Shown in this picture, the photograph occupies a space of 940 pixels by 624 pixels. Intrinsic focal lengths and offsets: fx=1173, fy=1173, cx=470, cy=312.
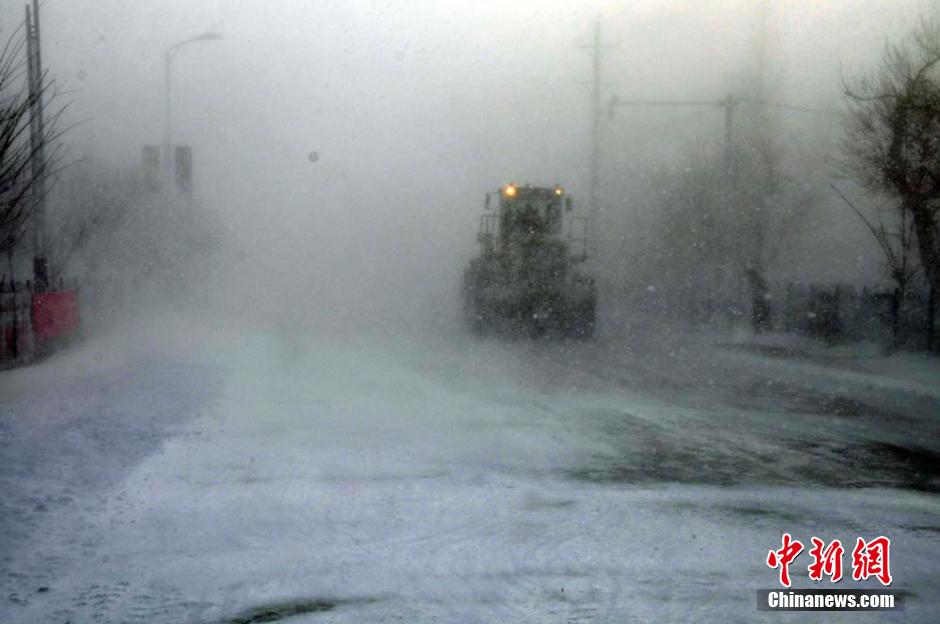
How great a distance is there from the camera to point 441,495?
31.0 feet

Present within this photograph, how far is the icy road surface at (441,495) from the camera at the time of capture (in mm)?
6602

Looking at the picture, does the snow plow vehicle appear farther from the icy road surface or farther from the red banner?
the icy road surface

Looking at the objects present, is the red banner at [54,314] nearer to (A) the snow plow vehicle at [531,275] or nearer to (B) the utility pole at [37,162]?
(B) the utility pole at [37,162]

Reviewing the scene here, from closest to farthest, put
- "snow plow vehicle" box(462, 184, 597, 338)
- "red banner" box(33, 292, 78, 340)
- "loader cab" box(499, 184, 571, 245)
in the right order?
1. "red banner" box(33, 292, 78, 340)
2. "snow plow vehicle" box(462, 184, 597, 338)
3. "loader cab" box(499, 184, 571, 245)

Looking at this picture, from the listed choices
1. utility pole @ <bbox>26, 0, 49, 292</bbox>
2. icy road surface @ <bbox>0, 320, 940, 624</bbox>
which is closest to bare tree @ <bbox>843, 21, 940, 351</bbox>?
icy road surface @ <bbox>0, 320, 940, 624</bbox>

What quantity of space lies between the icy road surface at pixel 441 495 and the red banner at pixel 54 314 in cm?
370

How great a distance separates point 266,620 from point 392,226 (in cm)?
7432

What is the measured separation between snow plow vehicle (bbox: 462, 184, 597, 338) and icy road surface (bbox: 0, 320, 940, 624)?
431 inches

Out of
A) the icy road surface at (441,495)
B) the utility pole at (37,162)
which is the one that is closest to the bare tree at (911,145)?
the icy road surface at (441,495)

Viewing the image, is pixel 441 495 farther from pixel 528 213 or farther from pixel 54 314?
Answer: pixel 528 213

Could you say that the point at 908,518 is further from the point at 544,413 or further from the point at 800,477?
the point at 544,413

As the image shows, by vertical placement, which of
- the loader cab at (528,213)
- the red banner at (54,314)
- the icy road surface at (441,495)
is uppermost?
the loader cab at (528,213)

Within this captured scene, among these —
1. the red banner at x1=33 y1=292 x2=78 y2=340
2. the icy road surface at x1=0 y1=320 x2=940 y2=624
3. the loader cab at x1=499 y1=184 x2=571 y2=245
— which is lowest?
the icy road surface at x1=0 y1=320 x2=940 y2=624

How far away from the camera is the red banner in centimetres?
2242
